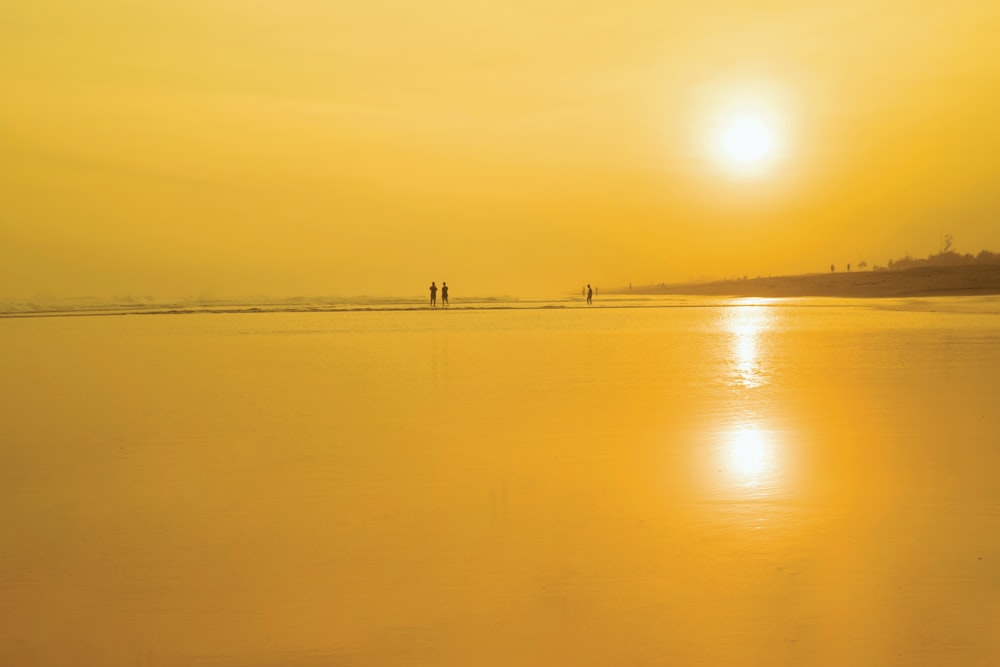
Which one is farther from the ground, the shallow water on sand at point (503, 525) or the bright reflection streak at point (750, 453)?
the bright reflection streak at point (750, 453)

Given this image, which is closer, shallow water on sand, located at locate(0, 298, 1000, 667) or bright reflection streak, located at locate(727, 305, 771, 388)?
shallow water on sand, located at locate(0, 298, 1000, 667)

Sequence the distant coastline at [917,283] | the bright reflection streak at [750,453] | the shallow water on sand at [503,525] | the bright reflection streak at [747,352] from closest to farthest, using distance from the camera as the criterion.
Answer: the shallow water on sand at [503,525]
the bright reflection streak at [750,453]
the bright reflection streak at [747,352]
the distant coastline at [917,283]

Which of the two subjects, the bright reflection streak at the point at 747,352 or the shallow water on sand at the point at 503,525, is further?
the bright reflection streak at the point at 747,352

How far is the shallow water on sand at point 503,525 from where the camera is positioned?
4.06m

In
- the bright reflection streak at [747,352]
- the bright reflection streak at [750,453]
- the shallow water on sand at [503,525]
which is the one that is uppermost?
the bright reflection streak at [747,352]

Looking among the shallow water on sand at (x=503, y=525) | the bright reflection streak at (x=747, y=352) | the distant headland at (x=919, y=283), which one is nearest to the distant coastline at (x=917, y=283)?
the distant headland at (x=919, y=283)

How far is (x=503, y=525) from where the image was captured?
5828 millimetres

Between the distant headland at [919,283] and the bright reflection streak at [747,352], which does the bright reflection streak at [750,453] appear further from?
the distant headland at [919,283]

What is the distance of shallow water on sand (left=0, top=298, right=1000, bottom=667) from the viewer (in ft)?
13.3

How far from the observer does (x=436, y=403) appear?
1179 centimetres

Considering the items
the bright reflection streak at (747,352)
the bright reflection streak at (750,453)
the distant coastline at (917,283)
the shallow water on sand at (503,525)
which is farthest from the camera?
the distant coastline at (917,283)

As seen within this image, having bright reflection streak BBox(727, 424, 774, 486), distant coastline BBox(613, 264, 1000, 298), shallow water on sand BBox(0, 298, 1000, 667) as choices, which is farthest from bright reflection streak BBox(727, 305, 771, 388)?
distant coastline BBox(613, 264, 1000, 298)

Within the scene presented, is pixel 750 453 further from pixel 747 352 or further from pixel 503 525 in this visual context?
pixel 747 352

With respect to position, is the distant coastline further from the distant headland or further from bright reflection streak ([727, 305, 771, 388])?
bright reflection streak ([727, 305, 771, 388])
